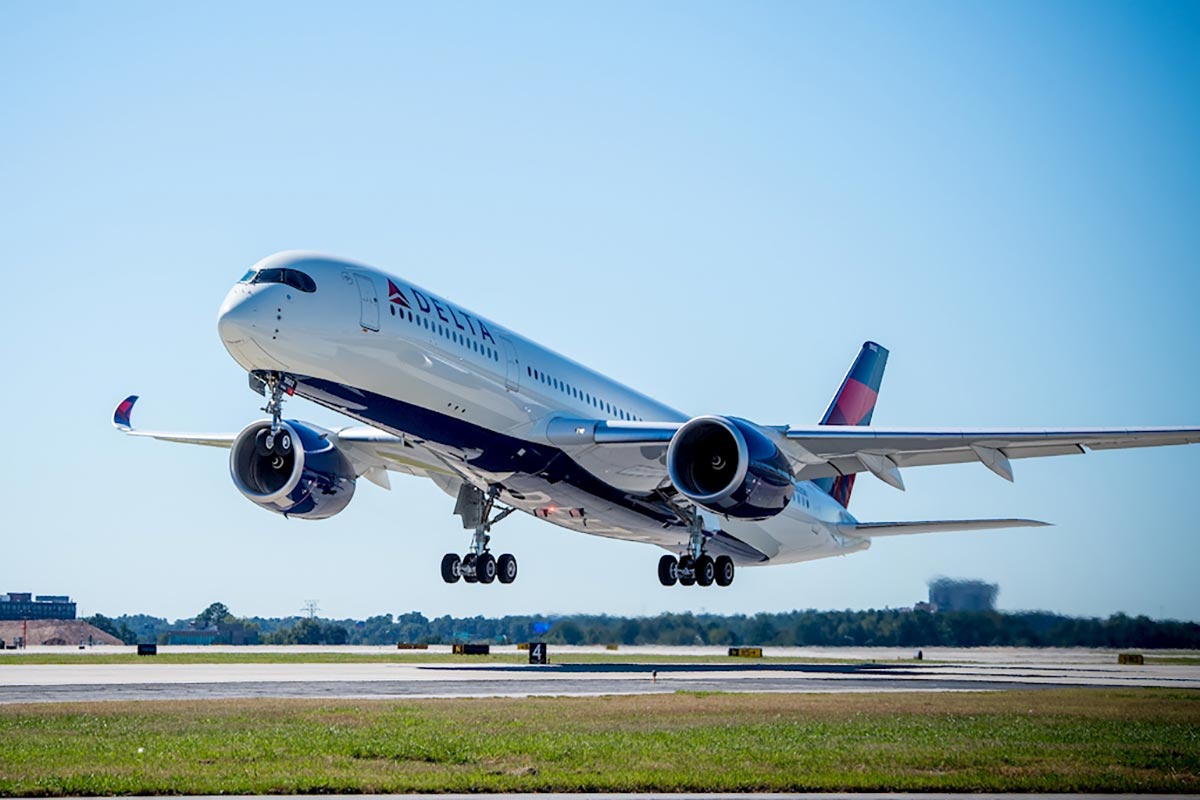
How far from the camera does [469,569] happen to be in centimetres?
4162

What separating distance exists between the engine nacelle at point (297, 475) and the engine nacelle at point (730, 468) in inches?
456

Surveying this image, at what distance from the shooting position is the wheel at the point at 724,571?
4122 centimetres

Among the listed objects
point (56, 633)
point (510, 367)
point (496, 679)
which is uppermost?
point (510, 367)

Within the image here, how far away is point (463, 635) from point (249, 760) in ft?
290

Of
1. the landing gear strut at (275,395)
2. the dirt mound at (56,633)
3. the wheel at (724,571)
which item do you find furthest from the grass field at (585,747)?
the dirt mound at (56,633)

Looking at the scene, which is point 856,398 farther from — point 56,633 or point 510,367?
point 56,633

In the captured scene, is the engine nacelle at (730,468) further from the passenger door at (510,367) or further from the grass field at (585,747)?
the grass field at (585,747)

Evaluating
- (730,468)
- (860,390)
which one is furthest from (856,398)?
(730,468)

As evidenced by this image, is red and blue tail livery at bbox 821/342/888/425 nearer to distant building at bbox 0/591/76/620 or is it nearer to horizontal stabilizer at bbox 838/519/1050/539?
horizontal stabilizer at bbox 838/519/1050/539

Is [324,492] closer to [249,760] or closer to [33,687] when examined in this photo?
[33,687]

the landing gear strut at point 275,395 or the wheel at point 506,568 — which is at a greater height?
the landing gear strut at point 275,395

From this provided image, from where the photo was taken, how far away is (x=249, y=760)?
1689cm

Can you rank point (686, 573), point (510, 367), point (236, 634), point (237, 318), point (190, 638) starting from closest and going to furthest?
point (237, 318) < point (510, 367) < point (686, 573) < point (190, 638) < point (236, 634)

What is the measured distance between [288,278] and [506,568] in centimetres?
1593
